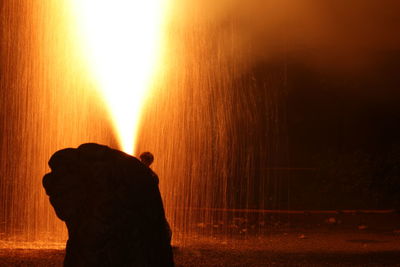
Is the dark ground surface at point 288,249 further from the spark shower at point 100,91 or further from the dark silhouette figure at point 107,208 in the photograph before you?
the dark silhouette figure at point 107,208

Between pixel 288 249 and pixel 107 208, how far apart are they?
703 cm

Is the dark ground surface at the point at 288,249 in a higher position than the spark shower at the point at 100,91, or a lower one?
lower

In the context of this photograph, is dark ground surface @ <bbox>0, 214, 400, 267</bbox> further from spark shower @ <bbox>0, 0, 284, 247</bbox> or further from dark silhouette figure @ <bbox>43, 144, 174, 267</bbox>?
dark silhouette figure @ <bbox>43, 144, 174, 267</bbox>

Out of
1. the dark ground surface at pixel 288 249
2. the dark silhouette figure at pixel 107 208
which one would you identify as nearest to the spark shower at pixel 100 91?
the dark ground surface at pixel 288 249

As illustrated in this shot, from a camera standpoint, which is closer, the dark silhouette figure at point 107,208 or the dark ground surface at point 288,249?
the dark silhouette figure at point 107,208

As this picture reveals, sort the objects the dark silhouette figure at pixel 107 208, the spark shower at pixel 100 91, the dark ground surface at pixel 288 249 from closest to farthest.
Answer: the dark silhouette figure at pixel 107 208
the dark ground surface at pixel 288 249
the spark shower at pixel 100 91

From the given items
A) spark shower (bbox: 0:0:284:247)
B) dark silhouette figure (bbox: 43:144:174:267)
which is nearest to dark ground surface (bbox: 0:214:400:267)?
spark shower (bbox: 0:0:284:247)

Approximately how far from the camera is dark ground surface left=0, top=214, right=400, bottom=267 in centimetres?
980

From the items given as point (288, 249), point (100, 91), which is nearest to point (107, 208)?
point (288, 249)

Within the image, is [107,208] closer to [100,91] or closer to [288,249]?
[288,249]

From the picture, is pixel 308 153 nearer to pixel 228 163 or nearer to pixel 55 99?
pixel 228 163

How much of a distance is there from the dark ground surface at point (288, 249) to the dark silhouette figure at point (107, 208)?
4931 millimetres

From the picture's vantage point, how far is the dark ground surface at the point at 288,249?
32.1ft

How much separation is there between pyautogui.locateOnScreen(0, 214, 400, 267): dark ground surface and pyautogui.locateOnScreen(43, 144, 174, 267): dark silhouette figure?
4.93 metres
